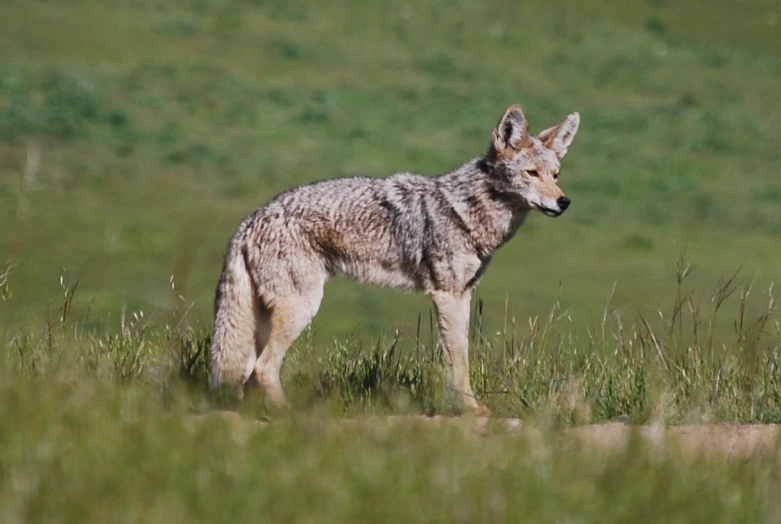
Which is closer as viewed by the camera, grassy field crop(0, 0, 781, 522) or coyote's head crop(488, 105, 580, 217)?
grassy field crop(0, 0, 781, 522)

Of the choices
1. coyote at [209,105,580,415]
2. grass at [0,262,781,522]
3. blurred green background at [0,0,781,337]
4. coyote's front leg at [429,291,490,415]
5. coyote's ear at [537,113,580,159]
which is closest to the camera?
grass at [0,262,781,522]

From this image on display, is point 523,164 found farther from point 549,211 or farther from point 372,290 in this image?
point 372,290

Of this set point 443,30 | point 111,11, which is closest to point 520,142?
point 111,11

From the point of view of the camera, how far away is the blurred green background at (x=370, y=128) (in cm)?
1650

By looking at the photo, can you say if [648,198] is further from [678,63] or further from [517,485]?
[517,485]

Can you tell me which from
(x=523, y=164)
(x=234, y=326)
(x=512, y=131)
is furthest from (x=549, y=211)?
(x=234, y=326)

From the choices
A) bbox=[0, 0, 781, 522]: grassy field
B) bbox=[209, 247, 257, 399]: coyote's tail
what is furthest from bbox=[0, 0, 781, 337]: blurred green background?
bbox=[209, 247, 257, 399]: coyote's tail

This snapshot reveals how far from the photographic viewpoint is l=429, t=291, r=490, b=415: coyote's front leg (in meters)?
6.86

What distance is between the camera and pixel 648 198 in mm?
22500

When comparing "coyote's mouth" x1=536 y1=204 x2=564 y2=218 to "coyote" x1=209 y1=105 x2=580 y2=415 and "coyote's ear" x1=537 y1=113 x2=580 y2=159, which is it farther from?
"coyote's ear" x1=537 y1=113 x2=580 y2=159

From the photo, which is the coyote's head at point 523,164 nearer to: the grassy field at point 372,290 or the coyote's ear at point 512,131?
the coyote's ear at point 512,131

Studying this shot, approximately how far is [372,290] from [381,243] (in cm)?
880

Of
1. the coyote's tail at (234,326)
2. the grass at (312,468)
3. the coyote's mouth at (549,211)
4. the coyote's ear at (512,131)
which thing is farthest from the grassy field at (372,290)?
the coyote's ear at (512,131)

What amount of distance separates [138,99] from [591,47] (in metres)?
13.9
